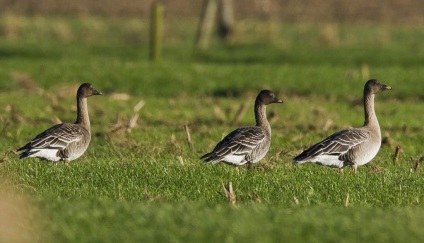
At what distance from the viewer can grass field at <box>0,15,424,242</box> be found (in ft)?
34.9

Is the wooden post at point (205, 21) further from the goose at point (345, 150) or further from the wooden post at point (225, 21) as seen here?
the goose at point (345, 150)

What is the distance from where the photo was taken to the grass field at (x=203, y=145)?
10.6 meters

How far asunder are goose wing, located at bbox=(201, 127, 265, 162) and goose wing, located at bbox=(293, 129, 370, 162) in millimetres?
763

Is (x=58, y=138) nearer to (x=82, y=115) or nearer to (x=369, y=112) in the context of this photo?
(x=82, y=115)

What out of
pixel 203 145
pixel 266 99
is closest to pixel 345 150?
pixel 266 99

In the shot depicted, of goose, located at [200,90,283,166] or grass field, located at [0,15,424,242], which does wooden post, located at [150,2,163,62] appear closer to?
grass field, located at [0,15,424,242]

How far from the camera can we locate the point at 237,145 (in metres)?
15.5

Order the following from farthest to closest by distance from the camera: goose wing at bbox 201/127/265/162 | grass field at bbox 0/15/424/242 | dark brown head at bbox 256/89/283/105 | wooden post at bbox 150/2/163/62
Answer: wooden post at bbox 150/2/163/62
dark brown head at bbox 256/89/283/105
goose wing at bbox 201/127/265/162
grass field at bbox 0/15/424/242

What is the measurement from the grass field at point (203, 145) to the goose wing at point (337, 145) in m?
0.31

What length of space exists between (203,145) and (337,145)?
15.0 ft

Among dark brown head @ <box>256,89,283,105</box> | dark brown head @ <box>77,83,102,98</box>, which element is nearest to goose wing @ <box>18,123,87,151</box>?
dark brown head @ <box>77,83,102,98</box>

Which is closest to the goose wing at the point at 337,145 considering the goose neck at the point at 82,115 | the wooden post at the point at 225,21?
the goose neck at the point at 82,115

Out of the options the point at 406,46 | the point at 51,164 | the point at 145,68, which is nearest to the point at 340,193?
the point at 51,164

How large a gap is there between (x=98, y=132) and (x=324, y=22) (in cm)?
4206
